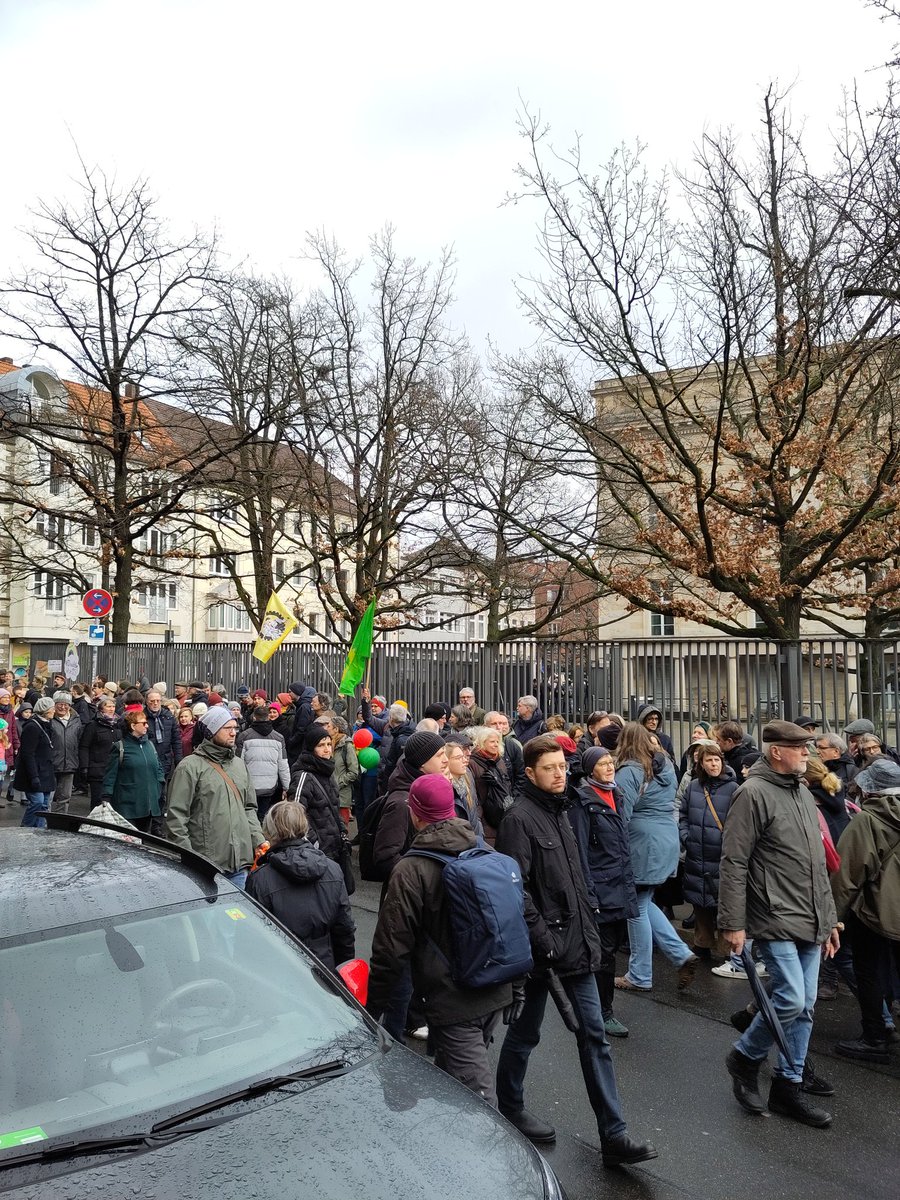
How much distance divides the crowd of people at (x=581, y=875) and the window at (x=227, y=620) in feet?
167

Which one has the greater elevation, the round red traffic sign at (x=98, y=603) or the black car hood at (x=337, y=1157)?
the round red traffic sign at (x=98, y=603)

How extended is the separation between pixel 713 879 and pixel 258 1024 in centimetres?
494

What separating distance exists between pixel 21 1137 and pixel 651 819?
5169 mm

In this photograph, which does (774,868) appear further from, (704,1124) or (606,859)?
(704,1124)

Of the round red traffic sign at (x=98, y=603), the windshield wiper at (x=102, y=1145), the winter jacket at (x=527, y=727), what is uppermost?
the round red traffic sign at (x=98, y=603)

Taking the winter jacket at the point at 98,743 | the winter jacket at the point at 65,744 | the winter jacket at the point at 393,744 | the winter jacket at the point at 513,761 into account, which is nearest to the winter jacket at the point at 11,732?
the winter jacket at the point at 65,744

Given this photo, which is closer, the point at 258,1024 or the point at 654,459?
the point at 258,1024

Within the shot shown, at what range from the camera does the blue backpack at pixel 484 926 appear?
3.77 metres

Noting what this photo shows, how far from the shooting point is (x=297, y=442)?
25.6 m

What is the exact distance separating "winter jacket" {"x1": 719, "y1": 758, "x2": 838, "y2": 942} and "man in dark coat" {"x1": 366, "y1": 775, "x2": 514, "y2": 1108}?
1.63 metres

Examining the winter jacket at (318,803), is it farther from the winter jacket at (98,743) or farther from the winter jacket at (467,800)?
the winter jacket at (98,743)

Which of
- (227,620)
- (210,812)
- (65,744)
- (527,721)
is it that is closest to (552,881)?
(210,812)

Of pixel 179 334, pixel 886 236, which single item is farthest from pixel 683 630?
pixel 886 236

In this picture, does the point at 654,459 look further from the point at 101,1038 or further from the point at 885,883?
the point at 101,1038
